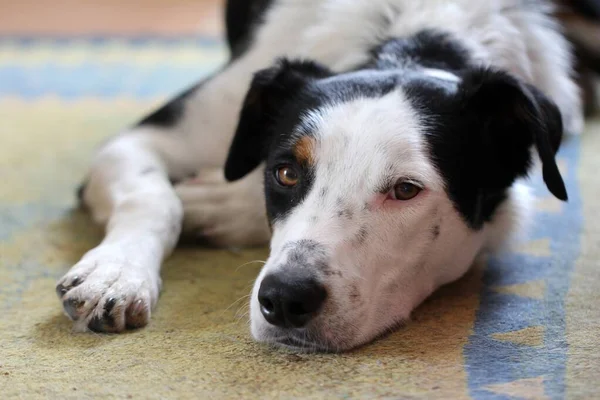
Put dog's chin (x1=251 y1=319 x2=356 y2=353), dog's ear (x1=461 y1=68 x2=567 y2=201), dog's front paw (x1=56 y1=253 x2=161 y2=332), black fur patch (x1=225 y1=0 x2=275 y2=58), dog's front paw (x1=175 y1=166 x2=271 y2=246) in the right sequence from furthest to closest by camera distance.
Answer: black fur patch (x1=225 y1=0 x2=275 y2=58) → dog's front paw (x1=175 y1=166 x2=271 y2=246) → dog's ear (x1=461 y1=68 x2=567 y2=201) → dog's front paw (x1=56 y1=253 x2=161 y2=332) → dog's chin (x1=251 y1=319 x2=356 y2=353)

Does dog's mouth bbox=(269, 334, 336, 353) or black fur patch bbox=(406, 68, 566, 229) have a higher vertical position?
black fur patch bbox=(406, 68, 566, 229)

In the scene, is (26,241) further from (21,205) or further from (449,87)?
(449,87)

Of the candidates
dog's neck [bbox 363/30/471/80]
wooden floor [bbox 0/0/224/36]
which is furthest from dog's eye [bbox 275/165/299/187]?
wooden floor [bbox 0/0/224/36]

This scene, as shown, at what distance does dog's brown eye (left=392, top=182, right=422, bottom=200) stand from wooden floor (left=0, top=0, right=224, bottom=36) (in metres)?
4.87

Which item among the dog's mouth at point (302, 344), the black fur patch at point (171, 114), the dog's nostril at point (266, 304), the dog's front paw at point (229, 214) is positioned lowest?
the dog's front paw at point (229, 214)

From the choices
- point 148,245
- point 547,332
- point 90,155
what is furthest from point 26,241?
point 547,332

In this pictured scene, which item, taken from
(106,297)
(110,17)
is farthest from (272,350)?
(110,17)

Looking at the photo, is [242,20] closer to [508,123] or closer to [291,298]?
[508,123]

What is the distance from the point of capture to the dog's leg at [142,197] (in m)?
1.80

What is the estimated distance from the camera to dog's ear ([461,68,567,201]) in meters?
1.88

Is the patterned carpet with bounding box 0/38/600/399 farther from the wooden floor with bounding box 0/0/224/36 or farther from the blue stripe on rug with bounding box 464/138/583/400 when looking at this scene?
the wooden floor with bounding box 0/0/224/36

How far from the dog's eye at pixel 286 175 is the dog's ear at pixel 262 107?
10.0 inches

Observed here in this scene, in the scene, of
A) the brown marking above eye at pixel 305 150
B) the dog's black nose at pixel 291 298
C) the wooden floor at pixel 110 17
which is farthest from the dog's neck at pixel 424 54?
the wooden floor at pixel 110 17

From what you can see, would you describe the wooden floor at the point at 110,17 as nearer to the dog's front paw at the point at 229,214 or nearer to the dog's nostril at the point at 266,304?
the dog's front paw at the point at 229,214
